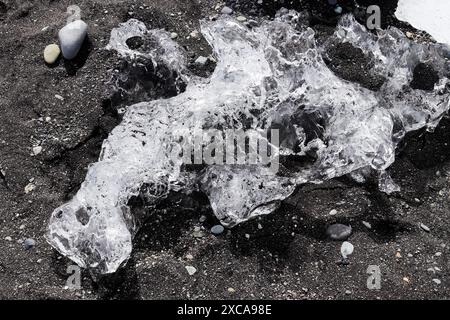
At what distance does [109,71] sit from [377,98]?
4.64 ft

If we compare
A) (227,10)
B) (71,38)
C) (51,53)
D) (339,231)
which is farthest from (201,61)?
(339,231)

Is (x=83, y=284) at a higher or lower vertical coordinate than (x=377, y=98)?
lower

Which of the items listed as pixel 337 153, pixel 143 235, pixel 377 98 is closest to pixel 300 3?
pixel 377 98

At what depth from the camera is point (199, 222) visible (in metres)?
2.88

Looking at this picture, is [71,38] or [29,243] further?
[71,38]

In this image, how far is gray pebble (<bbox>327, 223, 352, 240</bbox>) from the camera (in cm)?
280

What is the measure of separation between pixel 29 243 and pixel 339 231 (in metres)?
1.37

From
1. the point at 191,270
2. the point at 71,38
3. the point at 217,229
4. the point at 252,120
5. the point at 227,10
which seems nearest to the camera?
the point at 191,270

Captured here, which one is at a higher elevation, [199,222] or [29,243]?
[199,222]

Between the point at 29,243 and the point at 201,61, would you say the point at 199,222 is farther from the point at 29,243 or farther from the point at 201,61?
the point at 201,61

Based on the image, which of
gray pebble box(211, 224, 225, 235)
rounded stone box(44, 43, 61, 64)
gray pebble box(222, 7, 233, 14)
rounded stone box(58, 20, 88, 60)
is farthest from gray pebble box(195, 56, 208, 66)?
gray pebble box(211, 224, 225, 235)

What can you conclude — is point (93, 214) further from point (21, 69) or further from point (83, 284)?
point (21, 69)

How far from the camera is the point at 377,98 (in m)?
3.26

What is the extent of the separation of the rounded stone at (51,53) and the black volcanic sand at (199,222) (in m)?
0.04
